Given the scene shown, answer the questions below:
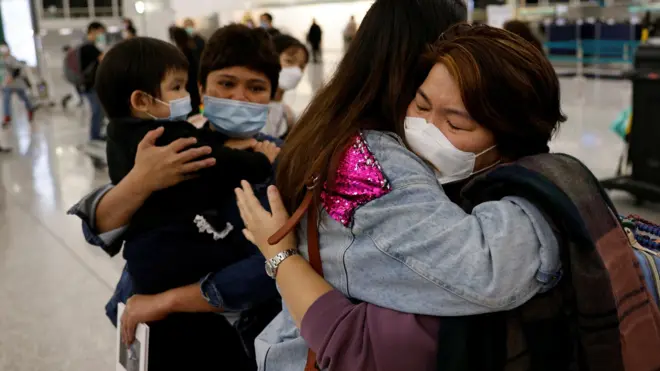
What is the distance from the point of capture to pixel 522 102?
98 centimetres

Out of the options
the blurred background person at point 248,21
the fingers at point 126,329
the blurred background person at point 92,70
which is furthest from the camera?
the blurred background person at point 92,70

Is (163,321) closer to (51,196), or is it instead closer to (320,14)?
(51,196)

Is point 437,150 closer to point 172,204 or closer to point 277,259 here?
point 277,259

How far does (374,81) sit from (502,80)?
0.22 m

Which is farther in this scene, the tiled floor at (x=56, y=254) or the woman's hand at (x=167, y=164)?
the tiled floor at (x=56, y=254)

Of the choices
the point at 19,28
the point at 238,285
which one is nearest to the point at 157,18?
the point at 19,28

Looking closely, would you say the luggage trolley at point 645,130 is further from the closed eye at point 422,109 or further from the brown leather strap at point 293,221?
the brown leather strap at point 293,221

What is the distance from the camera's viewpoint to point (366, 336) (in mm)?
977

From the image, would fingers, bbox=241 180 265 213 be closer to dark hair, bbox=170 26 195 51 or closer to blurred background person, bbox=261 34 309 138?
blurred background person, bbox=261 34 309 138

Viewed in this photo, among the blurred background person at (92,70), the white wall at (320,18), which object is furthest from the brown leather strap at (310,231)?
the white wall at (320,18)

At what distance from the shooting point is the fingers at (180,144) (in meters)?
1.61

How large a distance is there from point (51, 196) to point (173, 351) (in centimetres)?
484

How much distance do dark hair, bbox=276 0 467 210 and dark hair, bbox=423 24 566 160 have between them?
2.3 inches

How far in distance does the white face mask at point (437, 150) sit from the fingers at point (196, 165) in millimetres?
679
